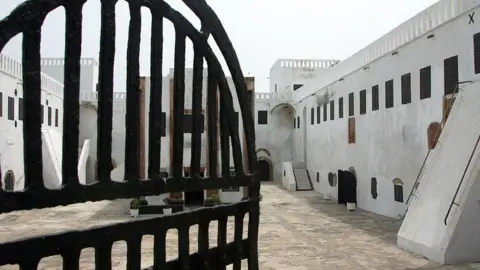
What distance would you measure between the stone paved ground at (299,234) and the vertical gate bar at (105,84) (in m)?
5.03

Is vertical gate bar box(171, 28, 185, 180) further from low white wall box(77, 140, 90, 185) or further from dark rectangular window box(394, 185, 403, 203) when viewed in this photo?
low white wall box(77, 140, 90, 185)

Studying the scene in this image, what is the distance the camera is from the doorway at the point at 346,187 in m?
18.7

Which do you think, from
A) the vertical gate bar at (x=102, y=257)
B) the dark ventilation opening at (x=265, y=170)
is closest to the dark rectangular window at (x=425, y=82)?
the vertical gate bar at (x=102, y=257)

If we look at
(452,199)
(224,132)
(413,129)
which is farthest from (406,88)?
(224,132)

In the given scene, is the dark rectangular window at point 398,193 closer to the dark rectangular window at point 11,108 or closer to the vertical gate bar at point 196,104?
the vertical gate bar at point 196,104

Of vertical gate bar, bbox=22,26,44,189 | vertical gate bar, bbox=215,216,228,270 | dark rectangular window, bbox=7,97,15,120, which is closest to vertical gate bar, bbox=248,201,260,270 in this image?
vertical gate bar, bbox=215,216,228,270

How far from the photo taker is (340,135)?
2069 centimetres

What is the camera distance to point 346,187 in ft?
63.3

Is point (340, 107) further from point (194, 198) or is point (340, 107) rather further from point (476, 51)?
point (476, 51)

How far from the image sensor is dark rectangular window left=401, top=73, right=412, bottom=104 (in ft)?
46.7

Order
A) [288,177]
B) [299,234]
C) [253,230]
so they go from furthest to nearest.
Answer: [288,177] → [299,234] → [253,230]

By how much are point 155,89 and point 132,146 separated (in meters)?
0.37

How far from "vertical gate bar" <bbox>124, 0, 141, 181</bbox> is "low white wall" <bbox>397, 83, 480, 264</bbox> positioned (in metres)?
7.80

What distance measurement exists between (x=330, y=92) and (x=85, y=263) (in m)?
15.4
